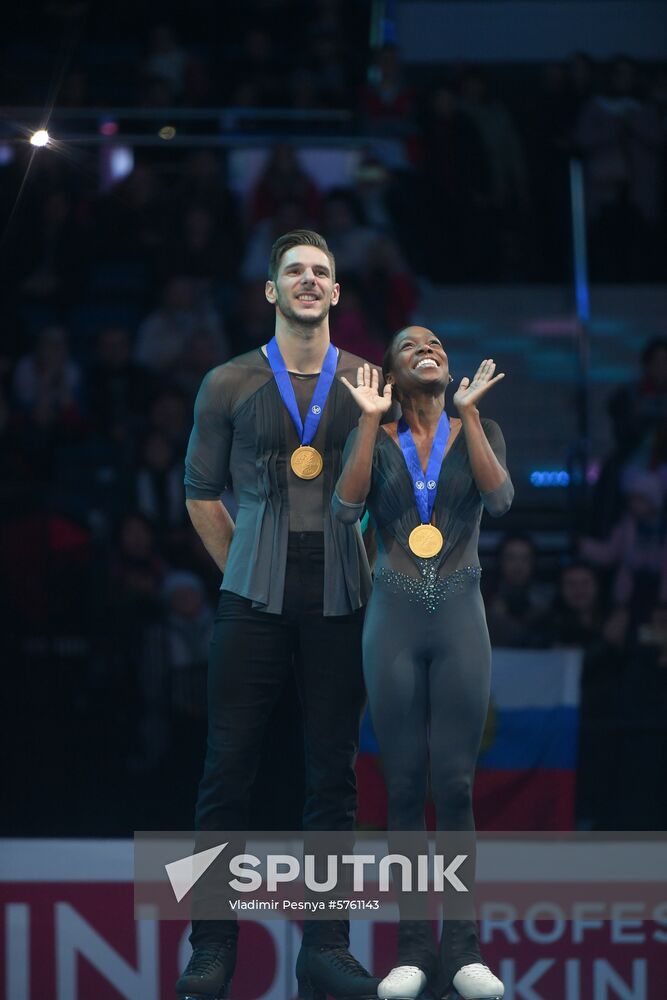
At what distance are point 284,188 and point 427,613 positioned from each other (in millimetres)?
5144

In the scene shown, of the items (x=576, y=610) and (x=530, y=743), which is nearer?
(x=530, y=743)

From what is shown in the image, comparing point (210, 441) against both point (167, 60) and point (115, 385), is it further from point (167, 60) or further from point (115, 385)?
point (167, 60)

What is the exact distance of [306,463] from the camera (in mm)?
4504

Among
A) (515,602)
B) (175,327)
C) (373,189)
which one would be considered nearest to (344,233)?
(373,189)

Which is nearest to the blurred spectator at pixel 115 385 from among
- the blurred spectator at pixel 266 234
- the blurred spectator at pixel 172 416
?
the blurred spectator at pixel 172 416

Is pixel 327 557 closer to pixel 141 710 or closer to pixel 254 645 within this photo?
pixel 254 645

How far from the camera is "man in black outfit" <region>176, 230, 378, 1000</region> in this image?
4.49m

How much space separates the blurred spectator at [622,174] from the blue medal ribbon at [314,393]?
5598 mm

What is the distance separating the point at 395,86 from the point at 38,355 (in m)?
3.06

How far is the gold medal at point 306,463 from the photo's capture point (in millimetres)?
4504

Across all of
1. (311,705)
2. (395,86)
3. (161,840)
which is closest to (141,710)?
(161,840)

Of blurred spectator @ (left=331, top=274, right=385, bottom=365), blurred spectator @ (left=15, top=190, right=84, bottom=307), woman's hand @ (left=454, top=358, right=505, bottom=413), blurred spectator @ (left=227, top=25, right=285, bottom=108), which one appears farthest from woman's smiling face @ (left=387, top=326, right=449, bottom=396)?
blurred spectator @ (left=227, top=25, right=285, bottom=108)

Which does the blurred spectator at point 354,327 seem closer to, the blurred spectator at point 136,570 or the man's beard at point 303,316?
the blurred spectator at point 136,570

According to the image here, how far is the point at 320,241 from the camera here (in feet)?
15.2
